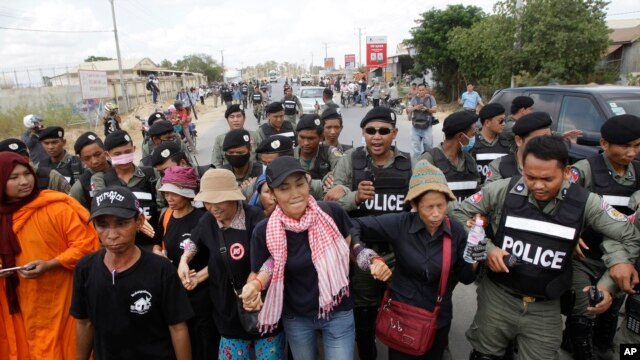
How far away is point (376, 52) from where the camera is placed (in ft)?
120

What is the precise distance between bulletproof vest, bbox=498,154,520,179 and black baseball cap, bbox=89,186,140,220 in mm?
2911

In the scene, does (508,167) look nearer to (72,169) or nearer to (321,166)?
(321,166)

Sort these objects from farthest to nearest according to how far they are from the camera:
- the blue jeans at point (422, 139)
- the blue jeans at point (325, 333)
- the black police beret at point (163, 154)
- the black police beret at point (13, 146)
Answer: the blue jeans at point (422, 139) → the black police beret at point (13, 146) → the black police beret at point (163, 154) → the blue jeans at point (325, 333)

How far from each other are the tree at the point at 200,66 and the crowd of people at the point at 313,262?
7828cm

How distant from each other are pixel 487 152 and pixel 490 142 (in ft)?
0.43

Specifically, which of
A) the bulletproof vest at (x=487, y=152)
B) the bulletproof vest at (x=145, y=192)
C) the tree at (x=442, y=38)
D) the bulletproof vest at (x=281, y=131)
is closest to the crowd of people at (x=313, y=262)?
the bulletproof vest at (x=145, y=192)

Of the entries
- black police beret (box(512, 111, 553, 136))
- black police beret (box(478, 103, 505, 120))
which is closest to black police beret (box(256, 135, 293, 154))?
black police beret (box(512, 111, 553, 136))

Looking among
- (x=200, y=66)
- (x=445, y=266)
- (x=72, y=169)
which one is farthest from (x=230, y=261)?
(x=200, y=66)

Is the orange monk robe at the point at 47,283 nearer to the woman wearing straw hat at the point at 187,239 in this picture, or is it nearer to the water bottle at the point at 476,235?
the woman wearing straw hat at the point at 187,239

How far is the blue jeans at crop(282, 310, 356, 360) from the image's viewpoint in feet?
7.89

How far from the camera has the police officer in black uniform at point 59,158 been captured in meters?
4.70

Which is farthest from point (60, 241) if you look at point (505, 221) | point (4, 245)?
point (505, 221)

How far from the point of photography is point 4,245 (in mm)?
2607

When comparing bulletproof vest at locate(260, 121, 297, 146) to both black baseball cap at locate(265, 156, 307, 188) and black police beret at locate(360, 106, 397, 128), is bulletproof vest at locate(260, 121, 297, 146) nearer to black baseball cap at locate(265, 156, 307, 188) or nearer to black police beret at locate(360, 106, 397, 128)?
black police beret at locate(360, 106, 397, 128)
